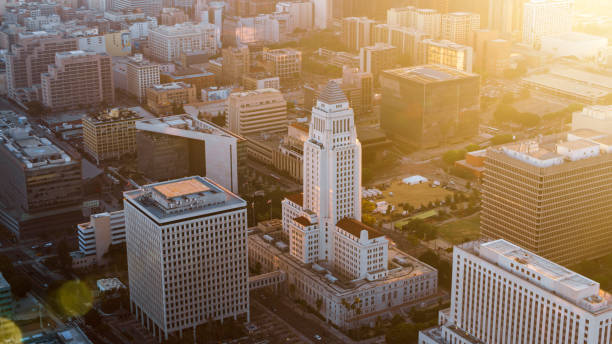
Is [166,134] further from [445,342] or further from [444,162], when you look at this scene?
[445,342]

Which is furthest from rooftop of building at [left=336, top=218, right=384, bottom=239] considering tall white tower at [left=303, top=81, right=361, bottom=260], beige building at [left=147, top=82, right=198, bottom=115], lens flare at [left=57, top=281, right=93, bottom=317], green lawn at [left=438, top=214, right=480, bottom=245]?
beige building at [left=147, top=82, right=198, bottom=115]

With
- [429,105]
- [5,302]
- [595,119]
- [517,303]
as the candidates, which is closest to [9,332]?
[5,302]

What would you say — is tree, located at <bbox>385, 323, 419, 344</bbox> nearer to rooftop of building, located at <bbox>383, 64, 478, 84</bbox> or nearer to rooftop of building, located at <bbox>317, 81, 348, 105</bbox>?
rooftop of building, located at <bbox>317, 81, 348, 105</bbox>

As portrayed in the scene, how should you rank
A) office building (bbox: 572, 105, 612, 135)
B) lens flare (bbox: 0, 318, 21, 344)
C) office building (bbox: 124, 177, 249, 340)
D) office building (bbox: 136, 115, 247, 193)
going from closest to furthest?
1. lens flare (bbox: 0, 318, 21, 344)
2. office building (bbox: 124, 177, 249, 340)
3. office building (bbox: 572, 105, 612, 135)
4. office building (bbox: 136, 115, 247, 193)

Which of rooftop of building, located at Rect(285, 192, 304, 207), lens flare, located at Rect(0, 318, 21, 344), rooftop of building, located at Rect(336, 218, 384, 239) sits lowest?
lens flare, located at Rect(0, 318, 21, 344)

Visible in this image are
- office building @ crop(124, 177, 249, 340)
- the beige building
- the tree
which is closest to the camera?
office building @ crop(124, 177, 249, 340)

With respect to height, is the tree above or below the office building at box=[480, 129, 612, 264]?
below

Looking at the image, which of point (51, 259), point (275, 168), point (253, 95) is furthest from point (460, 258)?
point (253, 95)
